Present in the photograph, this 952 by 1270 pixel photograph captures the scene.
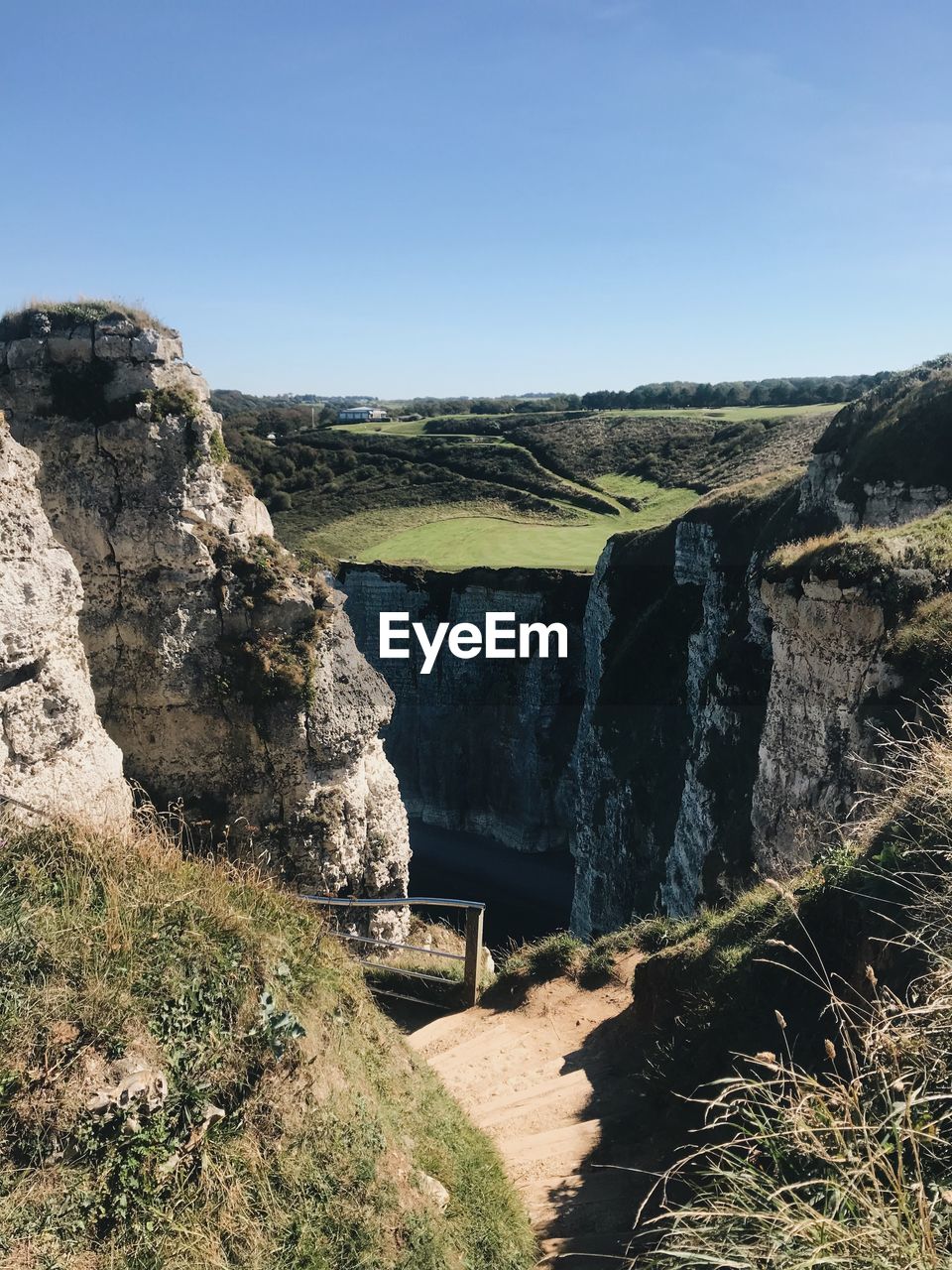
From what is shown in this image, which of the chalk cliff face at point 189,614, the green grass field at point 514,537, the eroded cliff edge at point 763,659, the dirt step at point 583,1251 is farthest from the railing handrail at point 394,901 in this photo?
the green grass field at point 514,537

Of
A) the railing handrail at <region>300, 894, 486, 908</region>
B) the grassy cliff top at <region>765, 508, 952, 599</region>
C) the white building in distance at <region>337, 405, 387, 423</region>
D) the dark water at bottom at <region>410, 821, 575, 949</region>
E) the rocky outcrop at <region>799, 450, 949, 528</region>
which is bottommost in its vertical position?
the dark water at bottom at <region>410, 821, 575, 949</region>

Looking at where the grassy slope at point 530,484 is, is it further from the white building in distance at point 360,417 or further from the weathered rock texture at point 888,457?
the weathered rock texture at point 888,457

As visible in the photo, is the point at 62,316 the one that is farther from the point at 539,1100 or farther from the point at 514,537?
the point at 514,537

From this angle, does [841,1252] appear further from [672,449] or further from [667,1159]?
[672,449]

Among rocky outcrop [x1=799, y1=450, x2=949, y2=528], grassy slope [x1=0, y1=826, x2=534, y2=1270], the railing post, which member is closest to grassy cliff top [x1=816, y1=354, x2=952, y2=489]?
rocky outcrop [x1=799, y1=450, x2=949, y2=528]

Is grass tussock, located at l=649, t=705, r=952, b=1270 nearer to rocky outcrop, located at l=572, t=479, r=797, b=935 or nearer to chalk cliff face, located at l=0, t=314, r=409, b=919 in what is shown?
chalk cliff face, located at l=0, t=314, r=409, b=919

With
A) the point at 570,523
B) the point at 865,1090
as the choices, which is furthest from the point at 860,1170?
the point at 570,523
